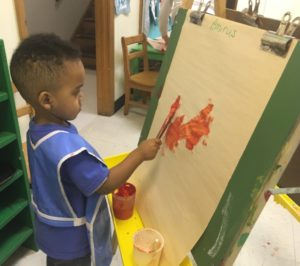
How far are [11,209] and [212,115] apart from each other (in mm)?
1089

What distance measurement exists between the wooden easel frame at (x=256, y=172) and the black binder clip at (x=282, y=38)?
0.10ft

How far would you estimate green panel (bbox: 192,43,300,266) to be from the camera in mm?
547

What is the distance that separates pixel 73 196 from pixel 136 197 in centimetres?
27

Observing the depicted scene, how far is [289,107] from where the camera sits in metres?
0.55

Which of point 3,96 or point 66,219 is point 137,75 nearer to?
point 3,96

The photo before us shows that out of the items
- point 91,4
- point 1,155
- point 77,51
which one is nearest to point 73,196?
point 77,51

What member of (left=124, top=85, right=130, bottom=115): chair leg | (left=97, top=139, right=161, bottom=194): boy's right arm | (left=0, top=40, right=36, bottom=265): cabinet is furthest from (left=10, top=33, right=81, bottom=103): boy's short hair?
(left=124, top=85, right=130, bottom=115): chair leg

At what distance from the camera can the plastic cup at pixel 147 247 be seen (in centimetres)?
76

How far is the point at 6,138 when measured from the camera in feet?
4.01

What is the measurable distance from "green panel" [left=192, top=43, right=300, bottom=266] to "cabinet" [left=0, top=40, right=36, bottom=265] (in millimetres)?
929

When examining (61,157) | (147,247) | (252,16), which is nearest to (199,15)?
(252,16)

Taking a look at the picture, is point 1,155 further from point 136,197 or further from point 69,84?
point 69,84

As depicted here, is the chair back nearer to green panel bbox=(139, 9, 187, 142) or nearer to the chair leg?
the chair leg

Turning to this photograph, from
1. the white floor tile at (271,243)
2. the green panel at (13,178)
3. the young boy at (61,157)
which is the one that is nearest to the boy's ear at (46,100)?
the young boy at (61,157)
